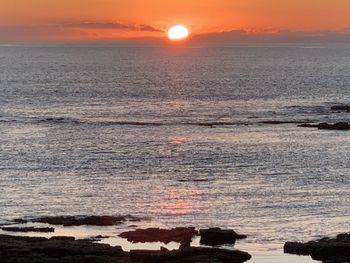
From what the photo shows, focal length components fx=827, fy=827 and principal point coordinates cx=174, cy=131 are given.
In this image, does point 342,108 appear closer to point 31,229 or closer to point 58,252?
point 31,229

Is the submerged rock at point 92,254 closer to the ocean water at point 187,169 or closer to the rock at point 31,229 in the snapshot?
the ocean water at point 187,169

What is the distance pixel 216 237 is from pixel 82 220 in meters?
12.8

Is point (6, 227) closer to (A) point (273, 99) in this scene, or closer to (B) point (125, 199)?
(B) point (125, 199)

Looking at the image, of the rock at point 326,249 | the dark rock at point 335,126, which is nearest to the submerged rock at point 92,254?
the rock at point 326,249

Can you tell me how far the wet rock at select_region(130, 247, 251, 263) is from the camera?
4859 centimetres

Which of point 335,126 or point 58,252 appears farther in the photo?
point 335,126

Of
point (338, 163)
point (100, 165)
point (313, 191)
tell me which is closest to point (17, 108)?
point (100, 165)

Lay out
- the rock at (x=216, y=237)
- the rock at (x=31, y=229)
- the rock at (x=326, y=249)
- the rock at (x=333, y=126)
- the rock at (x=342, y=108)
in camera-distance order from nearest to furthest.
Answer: the rock at (x=326, y=249) → the rock at (x=216, y=237) → the rock at (x=31, y=229) → the rock at (x=333, y=126) → the rock at (x=342, y=108)

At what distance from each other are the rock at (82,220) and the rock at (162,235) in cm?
512

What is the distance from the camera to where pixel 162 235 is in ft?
190

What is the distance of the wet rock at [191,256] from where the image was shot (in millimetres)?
48594

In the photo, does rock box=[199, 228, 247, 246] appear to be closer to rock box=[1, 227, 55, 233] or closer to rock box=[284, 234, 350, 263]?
rock box=[284, 234, 350, 263]

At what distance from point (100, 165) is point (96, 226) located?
109 ft

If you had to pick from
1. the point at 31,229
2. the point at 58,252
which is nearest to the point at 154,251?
the point at 58,252
